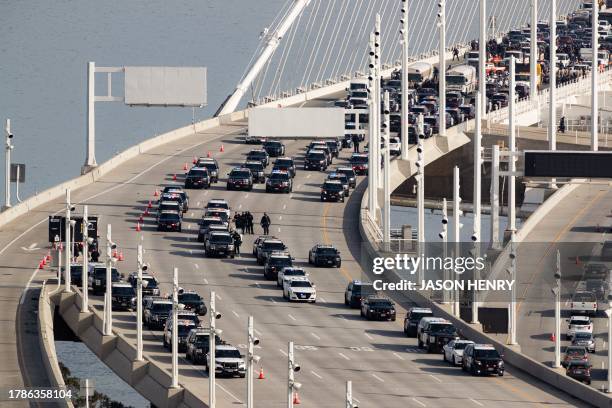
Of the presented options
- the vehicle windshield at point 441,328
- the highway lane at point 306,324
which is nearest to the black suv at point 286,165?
the highway lane at point 306,324

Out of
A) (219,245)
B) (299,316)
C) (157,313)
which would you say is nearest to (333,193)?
(219,245)

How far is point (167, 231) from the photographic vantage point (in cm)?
12106

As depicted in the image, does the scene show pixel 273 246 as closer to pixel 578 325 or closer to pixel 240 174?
pixel 578 325

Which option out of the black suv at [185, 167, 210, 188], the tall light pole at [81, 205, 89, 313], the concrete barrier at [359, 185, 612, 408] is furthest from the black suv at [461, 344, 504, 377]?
the black suv at [185, 167, 210, 188]

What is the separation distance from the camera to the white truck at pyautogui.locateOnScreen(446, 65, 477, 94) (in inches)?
7425

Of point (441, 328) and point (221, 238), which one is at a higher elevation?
point (221, 238)

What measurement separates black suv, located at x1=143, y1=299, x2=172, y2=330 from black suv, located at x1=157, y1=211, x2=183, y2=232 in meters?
26.0

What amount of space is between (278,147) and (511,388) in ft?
225

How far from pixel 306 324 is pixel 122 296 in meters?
8.40

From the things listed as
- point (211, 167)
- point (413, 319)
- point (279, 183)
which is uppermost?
point (211, 167)

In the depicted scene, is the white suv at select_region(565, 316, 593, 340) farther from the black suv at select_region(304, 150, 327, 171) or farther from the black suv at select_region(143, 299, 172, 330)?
the black suv at select_region(304, 150, 327, 171)

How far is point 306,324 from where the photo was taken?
97.8 metres

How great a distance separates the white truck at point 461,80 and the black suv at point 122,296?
92035 millimetres

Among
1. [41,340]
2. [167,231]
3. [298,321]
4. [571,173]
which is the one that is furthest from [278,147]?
[41,340]
